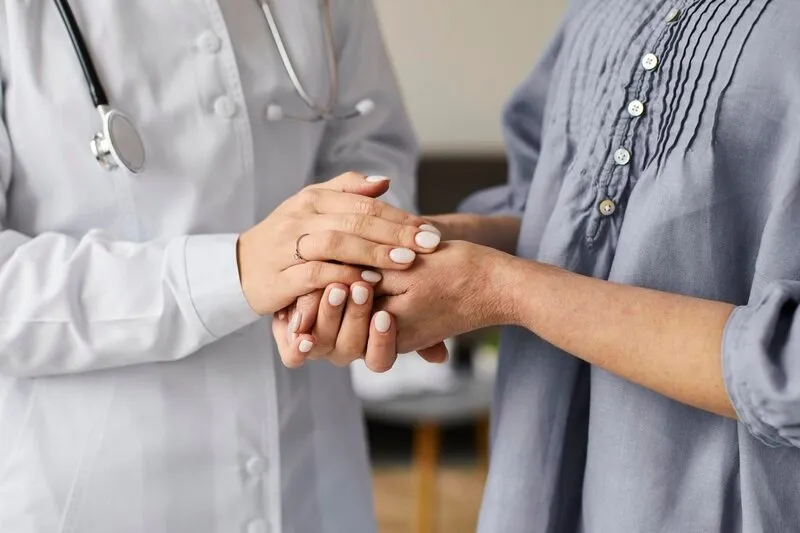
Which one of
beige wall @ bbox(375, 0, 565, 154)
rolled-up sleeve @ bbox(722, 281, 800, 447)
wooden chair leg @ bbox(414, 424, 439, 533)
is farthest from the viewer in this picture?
beige wall @ bbox(375, 0, 565, 154)

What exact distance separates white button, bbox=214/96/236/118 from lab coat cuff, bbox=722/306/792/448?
0.56m

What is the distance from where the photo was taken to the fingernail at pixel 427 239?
0.91m

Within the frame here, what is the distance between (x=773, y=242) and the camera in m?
0.78

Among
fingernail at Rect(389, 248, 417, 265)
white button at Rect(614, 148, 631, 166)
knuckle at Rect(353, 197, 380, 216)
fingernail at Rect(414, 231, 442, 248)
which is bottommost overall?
fingernail at Rect(389, 248, 417, 265)

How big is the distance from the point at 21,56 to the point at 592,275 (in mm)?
623

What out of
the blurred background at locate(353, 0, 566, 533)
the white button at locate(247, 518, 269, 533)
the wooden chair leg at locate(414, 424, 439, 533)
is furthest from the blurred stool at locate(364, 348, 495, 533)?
the white button at locate(247, 518, 269, 533)

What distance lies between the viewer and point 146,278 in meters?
0.96

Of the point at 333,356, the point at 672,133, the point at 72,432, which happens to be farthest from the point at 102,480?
the point at 672,133

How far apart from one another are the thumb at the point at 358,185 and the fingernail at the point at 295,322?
13 cm

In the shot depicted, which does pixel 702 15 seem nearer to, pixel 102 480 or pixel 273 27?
pixel 273 27

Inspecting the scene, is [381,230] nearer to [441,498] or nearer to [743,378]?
[743,378]

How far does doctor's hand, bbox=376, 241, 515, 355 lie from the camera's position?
2.92 ft

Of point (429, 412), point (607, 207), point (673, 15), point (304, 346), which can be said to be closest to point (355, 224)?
point (304, 346)

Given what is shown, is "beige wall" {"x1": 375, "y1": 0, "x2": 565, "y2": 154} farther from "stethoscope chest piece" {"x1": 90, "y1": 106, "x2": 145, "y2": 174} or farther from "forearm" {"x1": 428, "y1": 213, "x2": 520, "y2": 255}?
"stethoscope chest piece" {"x1": 90, "y1": 106, "x2": 145, "y2": 174}
